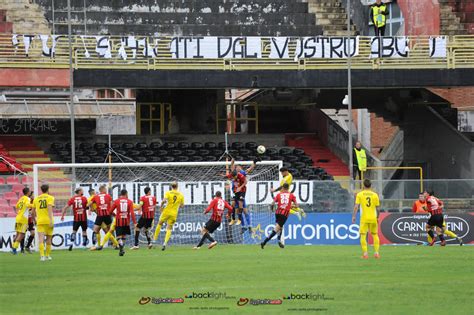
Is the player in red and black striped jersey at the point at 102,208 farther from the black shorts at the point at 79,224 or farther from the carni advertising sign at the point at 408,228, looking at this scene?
the carni advertising sign at the point at 408,228

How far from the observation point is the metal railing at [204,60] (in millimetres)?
44188

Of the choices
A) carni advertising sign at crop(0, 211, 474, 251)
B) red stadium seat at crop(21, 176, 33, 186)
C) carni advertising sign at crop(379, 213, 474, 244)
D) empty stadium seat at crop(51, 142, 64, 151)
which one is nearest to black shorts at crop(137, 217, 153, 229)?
carni advertising sign at crop(0, 211, 474, 251)

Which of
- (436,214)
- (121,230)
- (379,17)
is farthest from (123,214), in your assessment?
(379,17)

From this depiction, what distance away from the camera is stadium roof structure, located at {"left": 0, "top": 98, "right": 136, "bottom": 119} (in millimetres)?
50344

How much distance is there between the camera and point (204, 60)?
150ft

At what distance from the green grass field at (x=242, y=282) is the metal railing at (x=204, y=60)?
14901 millimetres

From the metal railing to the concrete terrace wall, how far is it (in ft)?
10.6

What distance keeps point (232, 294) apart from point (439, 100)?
3496 centimetres

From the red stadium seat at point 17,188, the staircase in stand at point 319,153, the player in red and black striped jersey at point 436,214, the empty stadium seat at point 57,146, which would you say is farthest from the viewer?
the staircase in stand at point 319,153

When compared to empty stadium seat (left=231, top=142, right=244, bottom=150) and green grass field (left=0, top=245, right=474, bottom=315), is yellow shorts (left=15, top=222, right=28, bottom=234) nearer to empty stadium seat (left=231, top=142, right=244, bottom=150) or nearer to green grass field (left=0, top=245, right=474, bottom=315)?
green grass field (left=0, top=245, right=474, bottom=315)

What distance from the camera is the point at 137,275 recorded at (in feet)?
76.3

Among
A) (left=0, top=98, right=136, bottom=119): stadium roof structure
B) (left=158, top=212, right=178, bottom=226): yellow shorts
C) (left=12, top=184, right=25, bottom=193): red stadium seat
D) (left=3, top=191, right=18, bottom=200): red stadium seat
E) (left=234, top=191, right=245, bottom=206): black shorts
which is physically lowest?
(left=158, top=212, right=178, bottom=226): yellow shorts

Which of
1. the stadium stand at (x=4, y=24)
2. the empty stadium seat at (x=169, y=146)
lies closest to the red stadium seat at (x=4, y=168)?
the empty stadium seat at (x=169, y=146)

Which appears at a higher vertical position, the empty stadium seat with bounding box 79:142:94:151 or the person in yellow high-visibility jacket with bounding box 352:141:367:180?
the empty stadium seat with bounding box 79:142:94:151
